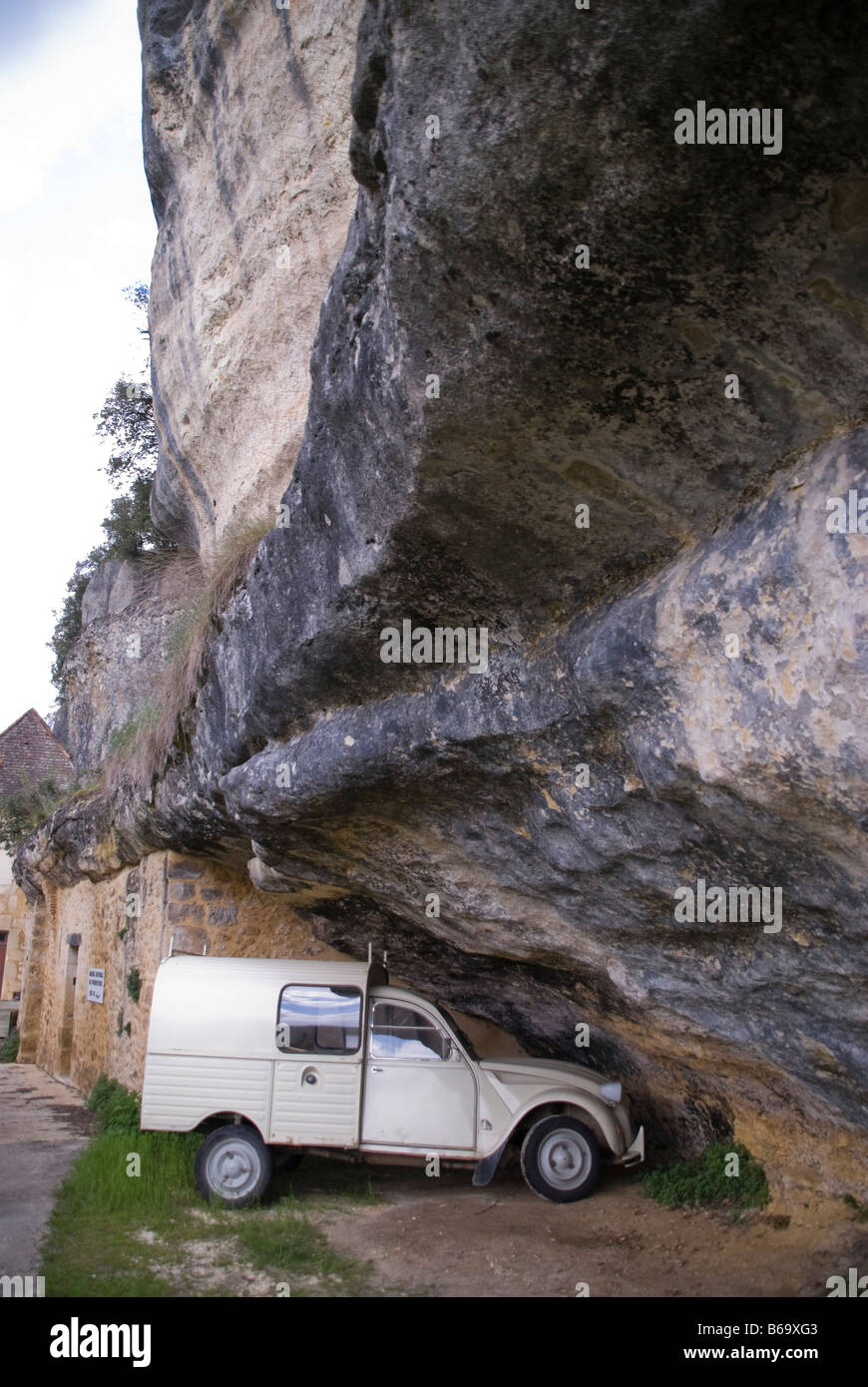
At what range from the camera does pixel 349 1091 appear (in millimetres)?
6148

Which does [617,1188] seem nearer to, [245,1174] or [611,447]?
[245,1174]

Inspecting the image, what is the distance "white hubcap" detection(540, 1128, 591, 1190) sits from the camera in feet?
20.0

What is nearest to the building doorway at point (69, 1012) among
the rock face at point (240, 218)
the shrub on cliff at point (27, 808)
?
the shrub on cliff at point (27, 808)

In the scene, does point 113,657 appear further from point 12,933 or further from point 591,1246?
point 12,933

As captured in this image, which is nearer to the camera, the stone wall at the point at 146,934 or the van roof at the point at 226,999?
the van roof at the point at 226,999

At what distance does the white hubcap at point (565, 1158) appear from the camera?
6.10 metres

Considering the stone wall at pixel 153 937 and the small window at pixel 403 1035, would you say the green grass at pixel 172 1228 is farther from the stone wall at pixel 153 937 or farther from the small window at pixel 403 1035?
the stone wall at pixel 153 937

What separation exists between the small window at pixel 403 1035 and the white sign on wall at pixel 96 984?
15.1 ft

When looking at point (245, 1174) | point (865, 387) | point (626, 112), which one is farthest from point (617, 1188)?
point (626, 112)

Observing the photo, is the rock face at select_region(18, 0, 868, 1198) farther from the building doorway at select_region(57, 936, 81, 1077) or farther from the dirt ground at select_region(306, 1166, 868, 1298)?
the building doorway at select_region(57, 936, 81, 1077)

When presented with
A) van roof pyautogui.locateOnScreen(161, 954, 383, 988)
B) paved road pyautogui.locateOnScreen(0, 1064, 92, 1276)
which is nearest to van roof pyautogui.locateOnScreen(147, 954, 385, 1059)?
van roof pyautogui.locateOnScreen(161, 954, 383, 988)

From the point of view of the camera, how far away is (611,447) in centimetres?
319

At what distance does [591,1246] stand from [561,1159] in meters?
0.82

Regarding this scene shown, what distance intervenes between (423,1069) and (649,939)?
2392mm
